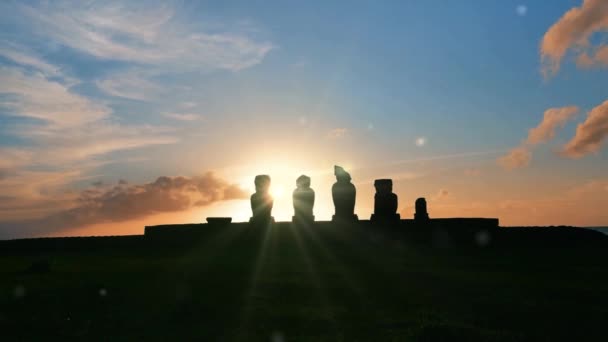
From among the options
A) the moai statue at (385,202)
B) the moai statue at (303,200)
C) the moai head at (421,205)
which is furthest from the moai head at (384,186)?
the moai statue at (303,200)

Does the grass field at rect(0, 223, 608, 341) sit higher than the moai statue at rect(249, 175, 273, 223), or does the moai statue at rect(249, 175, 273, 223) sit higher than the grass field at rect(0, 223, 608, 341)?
the moai statue at rect(249, 175, 273, 223)

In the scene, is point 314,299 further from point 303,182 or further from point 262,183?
point 262,183

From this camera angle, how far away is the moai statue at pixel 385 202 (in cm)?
2997

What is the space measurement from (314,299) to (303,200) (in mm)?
19385

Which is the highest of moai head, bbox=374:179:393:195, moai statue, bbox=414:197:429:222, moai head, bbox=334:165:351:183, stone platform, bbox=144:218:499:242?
moai head, bbox=334:165:351:183

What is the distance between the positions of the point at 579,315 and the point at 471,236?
741 inches

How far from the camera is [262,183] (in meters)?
32.2

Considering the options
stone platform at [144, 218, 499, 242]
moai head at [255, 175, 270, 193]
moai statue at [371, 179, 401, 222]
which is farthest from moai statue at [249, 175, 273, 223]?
moai statue at [371, 179, 401, 222]

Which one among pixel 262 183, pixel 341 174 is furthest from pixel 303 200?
pixel 262 183

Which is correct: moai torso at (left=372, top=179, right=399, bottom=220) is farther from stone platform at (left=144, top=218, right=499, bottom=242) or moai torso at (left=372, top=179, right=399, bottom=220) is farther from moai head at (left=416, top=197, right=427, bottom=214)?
moai head at (left=416, top=197, right=427, bottom=214)

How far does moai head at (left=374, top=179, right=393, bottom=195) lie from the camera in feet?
99.3

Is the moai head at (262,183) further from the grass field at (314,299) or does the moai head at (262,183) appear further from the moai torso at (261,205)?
the grass field at (314,299)

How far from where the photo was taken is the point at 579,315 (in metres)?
10.1

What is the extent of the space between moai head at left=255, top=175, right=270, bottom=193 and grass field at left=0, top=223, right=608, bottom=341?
10.2m
